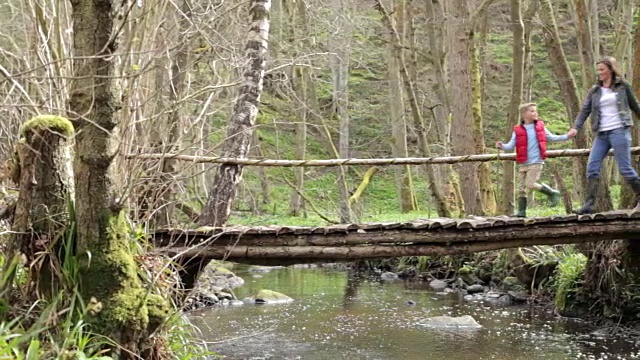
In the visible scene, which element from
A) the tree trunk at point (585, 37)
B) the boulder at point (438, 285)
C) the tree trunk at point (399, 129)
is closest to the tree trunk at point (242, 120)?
the boulder at point (438, 285)

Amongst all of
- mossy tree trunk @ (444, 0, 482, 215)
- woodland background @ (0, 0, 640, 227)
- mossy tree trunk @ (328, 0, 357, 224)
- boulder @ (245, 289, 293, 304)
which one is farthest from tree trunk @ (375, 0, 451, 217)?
boulder @ (245, 289, 293, 304)

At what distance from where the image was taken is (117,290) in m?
4.42

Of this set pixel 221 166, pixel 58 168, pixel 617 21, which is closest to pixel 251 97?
pixel 221 166

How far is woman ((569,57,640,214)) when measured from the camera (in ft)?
23.1

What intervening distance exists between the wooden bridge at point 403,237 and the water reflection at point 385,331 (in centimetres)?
84

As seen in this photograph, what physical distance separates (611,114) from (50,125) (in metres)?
4.94

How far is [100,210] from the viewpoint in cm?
442

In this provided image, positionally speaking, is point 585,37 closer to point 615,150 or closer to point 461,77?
point 461,77

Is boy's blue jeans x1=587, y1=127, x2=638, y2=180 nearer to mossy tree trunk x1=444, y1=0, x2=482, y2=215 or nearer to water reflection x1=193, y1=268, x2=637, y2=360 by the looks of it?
water reflection x1=193, y1=268, x2=637, y2=360

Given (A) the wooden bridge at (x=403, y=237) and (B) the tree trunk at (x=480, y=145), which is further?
(B) the tree trunk at (x=480, y=145)

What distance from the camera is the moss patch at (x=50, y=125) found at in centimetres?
439

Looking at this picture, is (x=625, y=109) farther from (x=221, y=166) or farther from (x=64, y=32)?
(x=64, y=32)

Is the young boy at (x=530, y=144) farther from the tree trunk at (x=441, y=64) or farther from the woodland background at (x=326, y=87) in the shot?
the tree trunk at (x=441, y=64)

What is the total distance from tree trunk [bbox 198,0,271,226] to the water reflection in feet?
3.89
